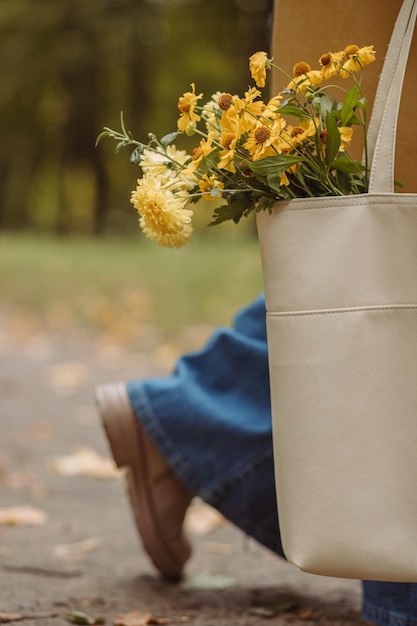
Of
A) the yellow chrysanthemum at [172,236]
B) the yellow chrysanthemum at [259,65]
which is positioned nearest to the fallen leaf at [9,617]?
the yellow chrysanthemum at [172,236]

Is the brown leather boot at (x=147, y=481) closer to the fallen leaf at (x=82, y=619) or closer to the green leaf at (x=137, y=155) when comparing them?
the fallen leaf at (x=82, y=619)

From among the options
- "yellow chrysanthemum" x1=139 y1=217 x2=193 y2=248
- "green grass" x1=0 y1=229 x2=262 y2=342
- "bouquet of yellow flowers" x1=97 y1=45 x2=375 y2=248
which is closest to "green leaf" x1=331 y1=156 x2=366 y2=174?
"bouquet of yellow flowers" x1=97 y1=45 x2=375 y2=248

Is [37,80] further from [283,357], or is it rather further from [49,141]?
[283,357]

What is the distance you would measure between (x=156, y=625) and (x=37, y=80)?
12.6m

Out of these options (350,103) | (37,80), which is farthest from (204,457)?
(37,80)

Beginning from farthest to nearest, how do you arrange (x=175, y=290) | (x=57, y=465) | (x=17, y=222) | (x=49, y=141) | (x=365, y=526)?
(x=17, y=222) < (x=49, y=141) < (x=175, y=290) < (x=57, y=465) < (x=365, y=526)

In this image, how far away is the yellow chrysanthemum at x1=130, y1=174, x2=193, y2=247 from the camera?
104 centimetres

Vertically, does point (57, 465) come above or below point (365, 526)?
below

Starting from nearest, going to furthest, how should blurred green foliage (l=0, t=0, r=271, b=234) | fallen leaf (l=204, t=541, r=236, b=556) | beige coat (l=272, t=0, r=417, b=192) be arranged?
1. beige coat (l=272, t=0, r=417, b=192)
2. fallen leaf (l=204, t=541, r=236, b=556)
3. blurred green foliage (l=0, t=0, r=271, b=234)

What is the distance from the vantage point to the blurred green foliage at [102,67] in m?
11.7

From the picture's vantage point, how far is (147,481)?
166 cm

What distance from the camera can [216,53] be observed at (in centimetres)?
1238

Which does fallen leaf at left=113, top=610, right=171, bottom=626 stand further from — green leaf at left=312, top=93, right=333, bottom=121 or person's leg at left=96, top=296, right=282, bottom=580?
green leaf at left=312, top=93, right=333, bottom=121

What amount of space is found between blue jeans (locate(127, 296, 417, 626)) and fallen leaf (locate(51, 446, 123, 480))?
3.77 ft
